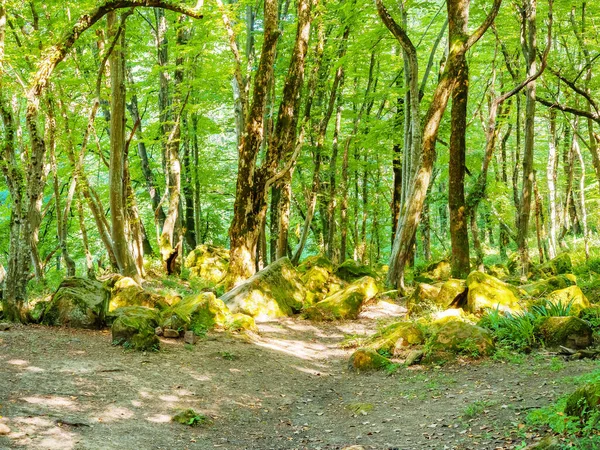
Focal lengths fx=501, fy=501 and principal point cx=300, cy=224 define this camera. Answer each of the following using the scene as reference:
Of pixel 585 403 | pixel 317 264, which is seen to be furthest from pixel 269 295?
pixel 585 403

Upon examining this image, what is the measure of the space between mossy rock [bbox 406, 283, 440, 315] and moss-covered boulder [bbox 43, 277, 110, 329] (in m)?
5.69

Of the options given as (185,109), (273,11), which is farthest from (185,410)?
(185,109)

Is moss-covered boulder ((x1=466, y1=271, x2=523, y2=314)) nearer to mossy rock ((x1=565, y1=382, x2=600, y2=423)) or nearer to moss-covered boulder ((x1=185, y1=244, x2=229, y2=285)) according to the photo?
mossy rock ((x1=565, y1=382, x2=600, y2=423))

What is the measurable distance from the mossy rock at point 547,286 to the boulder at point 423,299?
171 cm

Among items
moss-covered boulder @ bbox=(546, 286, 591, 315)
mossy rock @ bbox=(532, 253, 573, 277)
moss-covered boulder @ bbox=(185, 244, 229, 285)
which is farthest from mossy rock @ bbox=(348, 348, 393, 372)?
moss-covered boulder @ bbox=(185, 244, 229, 285)

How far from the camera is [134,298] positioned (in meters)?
9.46

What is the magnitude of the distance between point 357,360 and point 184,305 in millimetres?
3448

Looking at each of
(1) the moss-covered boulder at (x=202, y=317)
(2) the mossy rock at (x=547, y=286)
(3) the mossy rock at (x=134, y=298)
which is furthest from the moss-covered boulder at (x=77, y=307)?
(2) the mossy rock at (x=547, y=286)

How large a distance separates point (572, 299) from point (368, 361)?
130 inches

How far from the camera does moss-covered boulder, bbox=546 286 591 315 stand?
7629mm

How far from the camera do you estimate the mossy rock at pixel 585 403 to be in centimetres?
371

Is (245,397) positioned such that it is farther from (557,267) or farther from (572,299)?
(557,267)

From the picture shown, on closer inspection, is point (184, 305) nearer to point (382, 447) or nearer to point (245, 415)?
point (245, 415)

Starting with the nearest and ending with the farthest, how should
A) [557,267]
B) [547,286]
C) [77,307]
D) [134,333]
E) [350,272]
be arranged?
[134,333] → [77,307] → [547,286] → [350,272] → [557,267]
